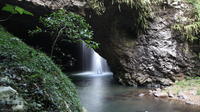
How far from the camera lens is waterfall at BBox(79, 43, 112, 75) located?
16.5 meters

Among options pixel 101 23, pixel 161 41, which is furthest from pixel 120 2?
pixel 161 41

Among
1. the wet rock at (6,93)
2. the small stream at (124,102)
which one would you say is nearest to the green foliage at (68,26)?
the small stream at (124,102)

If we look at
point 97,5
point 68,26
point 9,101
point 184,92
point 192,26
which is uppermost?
point 97,5

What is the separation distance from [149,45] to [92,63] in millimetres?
8283

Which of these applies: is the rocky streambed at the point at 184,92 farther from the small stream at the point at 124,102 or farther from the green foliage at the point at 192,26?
the green foliage at the point at 192,26

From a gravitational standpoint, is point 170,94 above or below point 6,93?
below

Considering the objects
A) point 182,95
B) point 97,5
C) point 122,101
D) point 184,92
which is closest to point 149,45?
point 184,92

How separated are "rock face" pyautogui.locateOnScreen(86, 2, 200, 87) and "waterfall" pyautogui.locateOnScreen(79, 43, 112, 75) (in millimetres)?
6126

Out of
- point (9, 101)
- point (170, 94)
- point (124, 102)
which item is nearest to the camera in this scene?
point (9, 101)

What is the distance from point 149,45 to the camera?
9625 mm

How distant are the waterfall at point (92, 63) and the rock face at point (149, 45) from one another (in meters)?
6.13

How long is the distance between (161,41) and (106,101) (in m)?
3.92

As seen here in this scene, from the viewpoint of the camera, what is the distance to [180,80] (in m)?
9.52

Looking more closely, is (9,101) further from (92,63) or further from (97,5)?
(92,63)
